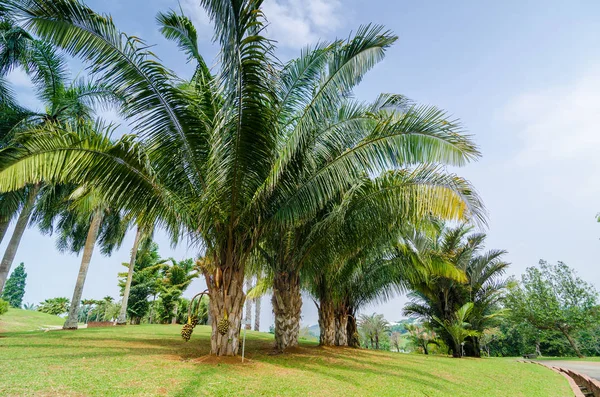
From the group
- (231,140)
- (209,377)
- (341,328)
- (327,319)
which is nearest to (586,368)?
(341,328)

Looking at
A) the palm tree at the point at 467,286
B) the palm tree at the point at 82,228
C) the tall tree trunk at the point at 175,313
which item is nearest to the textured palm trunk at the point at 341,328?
the palm tree at the point at 467,286

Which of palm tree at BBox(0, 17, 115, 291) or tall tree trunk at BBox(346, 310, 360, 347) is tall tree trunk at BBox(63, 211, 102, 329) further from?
tall tree trunk at BBox(346, 310, 360, 347)

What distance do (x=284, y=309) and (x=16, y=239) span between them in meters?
11.0

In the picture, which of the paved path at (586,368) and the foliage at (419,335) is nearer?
the paved path at (586,368)

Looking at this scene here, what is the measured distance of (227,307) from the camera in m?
7.27

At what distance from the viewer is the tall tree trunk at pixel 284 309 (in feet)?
31.8

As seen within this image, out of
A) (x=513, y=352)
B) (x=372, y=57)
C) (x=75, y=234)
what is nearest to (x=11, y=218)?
(x=75, y=234)

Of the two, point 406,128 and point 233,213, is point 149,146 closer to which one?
point 233,213

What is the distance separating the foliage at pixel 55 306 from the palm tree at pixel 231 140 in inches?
1883

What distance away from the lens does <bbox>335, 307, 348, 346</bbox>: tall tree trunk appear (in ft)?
47.0

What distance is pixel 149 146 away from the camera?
23.2ft

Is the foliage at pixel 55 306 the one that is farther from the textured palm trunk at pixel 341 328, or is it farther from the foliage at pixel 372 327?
the textured palm trunk at pixel 341 328

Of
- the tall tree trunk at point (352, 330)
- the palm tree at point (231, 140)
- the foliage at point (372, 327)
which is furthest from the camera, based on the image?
the foliage at point (372, 327)

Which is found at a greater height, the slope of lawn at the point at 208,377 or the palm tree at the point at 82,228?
the palm tree at the point at 82,228
